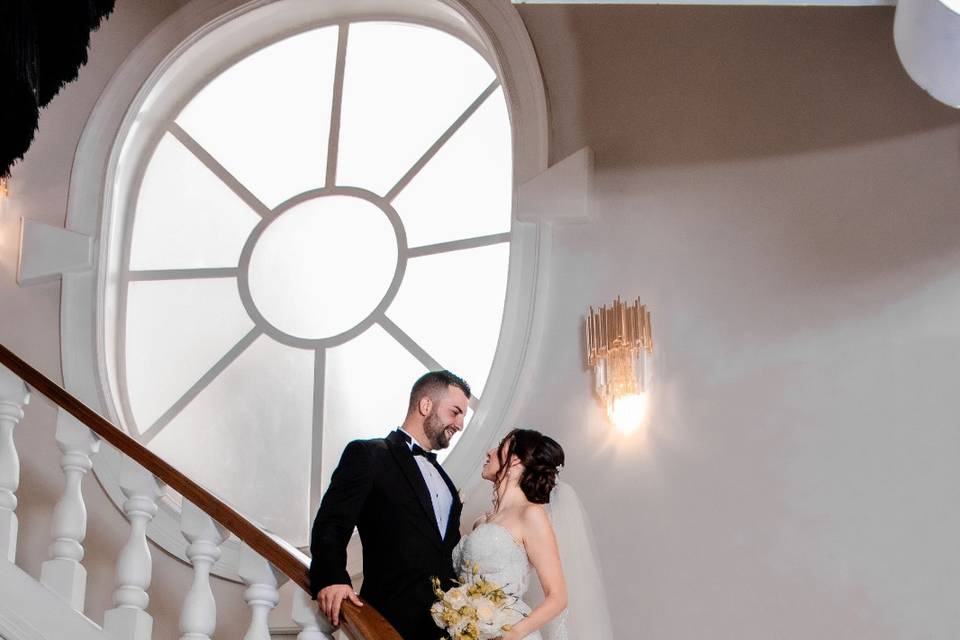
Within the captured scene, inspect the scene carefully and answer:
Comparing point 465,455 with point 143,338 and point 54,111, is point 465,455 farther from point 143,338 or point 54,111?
point 54,111

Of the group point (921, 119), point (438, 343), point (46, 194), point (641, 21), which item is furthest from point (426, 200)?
point (921, 119)

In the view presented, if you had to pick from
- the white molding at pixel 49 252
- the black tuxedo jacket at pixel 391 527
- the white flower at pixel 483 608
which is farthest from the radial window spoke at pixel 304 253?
the white flower at pixel 483 608

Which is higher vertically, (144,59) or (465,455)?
(144,59)

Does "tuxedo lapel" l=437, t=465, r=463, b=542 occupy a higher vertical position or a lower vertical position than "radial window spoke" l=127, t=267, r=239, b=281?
lower

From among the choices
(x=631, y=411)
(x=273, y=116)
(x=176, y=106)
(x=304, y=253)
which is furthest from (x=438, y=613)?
(x=176, y=106)

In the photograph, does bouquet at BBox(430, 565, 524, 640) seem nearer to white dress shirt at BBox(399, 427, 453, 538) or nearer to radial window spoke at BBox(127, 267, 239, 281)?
white dress shirt at BBox(399, 427, 453, 538)

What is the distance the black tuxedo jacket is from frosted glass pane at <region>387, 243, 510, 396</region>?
2021mm

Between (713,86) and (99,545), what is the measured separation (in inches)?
143

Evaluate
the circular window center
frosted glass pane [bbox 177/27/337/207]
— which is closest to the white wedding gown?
the circular window center

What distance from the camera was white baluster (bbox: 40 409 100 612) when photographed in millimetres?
4359

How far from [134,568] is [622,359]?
2.34 m

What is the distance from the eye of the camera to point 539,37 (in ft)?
20.9

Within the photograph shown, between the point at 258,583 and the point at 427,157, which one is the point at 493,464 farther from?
the point at 427,157

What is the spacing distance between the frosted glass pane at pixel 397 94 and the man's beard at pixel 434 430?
99.4 inches
